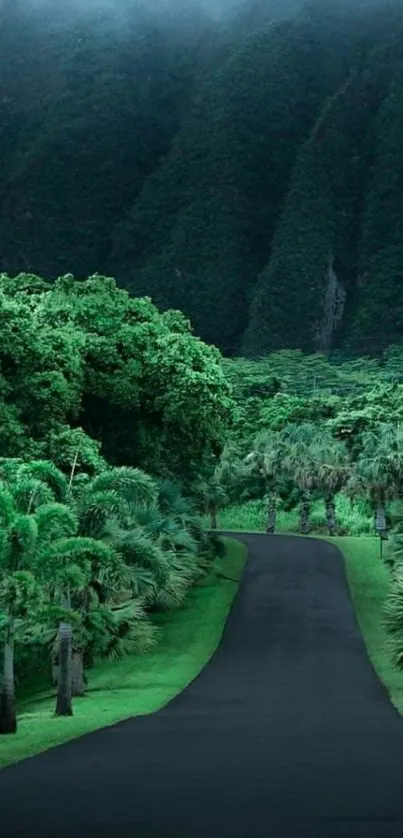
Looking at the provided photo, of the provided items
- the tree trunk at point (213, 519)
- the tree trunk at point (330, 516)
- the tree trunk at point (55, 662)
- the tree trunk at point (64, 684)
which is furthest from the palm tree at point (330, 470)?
the tree trunk at point (64, 684)

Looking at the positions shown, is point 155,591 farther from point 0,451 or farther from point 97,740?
point 97,740

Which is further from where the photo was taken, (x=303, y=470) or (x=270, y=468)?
(x=270, y=468)

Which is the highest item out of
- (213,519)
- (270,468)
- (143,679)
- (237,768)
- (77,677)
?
(270,468)

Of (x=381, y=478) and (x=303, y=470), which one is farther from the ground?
(x=303, y=470)

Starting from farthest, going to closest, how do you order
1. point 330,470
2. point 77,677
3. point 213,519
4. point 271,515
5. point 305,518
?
point 213,519, point 305,518, point 271,515, point 330,470, point 77,677

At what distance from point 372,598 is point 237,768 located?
38.9 meters

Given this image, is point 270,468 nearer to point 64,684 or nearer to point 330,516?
point 330,516

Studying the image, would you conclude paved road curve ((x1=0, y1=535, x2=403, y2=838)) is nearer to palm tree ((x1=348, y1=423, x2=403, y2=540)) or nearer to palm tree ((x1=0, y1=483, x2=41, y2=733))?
palm tree ((x1=0, y1=483, x2=41, y2=733))

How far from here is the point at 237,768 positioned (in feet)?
51.8

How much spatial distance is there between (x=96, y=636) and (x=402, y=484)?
40.3 metres

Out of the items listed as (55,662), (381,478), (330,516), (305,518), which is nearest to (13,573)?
(55,662)

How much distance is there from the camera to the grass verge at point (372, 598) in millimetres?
34656

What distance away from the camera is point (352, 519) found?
8956cm

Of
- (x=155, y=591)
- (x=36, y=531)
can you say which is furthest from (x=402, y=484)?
(x=36, y=531)
